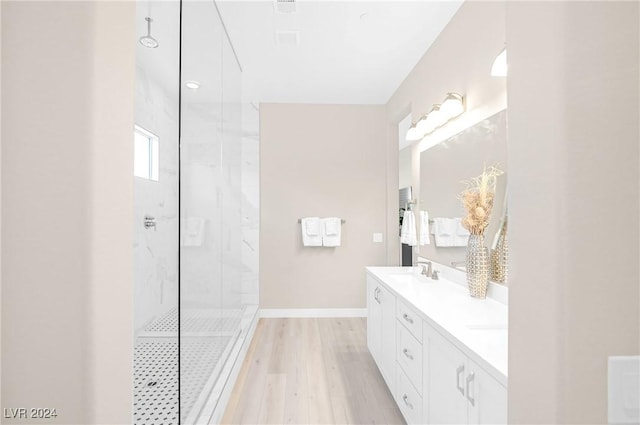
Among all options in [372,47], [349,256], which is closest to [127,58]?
[372,47]

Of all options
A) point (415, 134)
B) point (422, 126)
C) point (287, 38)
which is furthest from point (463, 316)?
point (287, 38)

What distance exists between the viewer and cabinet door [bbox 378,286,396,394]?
6.76ft

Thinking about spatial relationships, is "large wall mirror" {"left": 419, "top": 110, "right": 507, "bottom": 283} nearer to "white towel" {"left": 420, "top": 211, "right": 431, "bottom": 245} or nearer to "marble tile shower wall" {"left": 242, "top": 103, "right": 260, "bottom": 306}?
"white towel" {"left": 420, "top": 211, "right": 431, "bottom": 245}

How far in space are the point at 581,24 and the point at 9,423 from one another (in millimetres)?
916

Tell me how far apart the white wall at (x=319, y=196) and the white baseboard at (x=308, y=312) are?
5cm

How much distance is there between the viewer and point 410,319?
174 cm

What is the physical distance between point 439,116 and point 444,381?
1.74 meters

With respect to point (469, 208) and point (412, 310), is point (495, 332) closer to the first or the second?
point (412, 310)

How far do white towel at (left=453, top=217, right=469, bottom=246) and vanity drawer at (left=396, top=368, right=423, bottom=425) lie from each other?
88cm

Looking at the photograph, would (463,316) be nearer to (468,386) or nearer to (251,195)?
(468,386)

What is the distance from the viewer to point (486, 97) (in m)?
1.88

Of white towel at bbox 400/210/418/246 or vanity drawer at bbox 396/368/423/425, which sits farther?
white towel at bbox 400/210/418/246

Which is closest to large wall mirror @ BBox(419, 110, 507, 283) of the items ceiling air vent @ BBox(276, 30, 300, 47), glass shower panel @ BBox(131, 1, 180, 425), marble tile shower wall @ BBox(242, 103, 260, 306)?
ceiling air vent @ BBox(276, 30, 300, 47)

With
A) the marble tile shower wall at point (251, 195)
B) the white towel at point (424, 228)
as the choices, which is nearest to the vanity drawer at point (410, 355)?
the white towel at point (424, 228)
